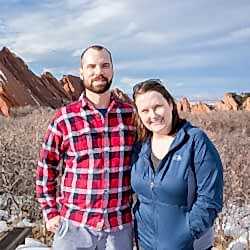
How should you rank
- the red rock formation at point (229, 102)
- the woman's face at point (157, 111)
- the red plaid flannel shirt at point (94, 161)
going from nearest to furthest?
the woman's face at point (157, 111)
the red plaid flannel shirt at point (94, 161)
the red rock formation at point (229, 102)

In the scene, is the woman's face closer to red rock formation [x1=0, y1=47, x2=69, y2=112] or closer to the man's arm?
A: the man's arm

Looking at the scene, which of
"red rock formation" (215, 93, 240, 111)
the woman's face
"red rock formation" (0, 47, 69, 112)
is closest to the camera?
the woman's face

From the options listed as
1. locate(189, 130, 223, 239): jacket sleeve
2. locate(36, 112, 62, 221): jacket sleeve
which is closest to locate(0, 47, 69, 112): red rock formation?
locate(36, 112, 62, 221): jacket sleeve

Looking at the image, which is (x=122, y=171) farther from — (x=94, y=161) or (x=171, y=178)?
(x=171, y=178)

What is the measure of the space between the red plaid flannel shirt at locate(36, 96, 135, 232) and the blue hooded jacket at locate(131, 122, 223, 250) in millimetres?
262

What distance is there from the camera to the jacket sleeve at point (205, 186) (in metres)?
3.04

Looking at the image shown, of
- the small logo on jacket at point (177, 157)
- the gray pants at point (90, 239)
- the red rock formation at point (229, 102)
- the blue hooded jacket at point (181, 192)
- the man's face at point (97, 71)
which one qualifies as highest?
the red rock formation at point (229, 102)

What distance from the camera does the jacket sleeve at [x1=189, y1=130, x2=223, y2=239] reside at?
3.04 m

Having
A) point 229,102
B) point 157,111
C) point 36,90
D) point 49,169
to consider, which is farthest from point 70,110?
point 36,90

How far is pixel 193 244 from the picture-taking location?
10.4ft

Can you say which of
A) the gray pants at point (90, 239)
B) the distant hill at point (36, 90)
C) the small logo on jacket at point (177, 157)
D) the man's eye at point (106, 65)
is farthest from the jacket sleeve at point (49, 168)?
the distant hill at point (36, 90)

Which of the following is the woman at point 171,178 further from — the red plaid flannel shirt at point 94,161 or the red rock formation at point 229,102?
the red rock formation at point 229,102

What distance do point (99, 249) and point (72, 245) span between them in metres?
0.15

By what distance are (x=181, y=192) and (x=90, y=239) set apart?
26.9 inches
